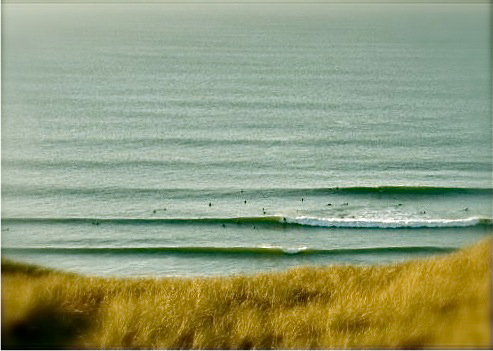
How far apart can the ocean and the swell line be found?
9cm

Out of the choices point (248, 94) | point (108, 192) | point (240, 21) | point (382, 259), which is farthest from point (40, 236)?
point (240, 21)

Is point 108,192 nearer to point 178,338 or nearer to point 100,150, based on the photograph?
point 100,150

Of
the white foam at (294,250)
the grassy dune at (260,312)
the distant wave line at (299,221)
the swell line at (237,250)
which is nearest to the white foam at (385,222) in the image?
the distant wave line at (299,221)

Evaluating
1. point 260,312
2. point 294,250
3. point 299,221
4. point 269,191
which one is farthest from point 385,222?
point 260,312

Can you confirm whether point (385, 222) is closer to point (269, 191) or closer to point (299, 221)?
point (299, 221)

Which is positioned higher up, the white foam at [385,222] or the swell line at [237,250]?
the white foam at [385,222]

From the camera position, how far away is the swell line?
25.7 m

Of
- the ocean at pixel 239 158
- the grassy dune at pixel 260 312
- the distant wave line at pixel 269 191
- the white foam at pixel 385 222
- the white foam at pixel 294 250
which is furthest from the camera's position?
the distant wave line at pixel 269 191

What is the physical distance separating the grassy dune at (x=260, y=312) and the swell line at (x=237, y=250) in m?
14.7

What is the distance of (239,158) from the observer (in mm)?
41500

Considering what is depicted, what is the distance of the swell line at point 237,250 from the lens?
25688 millimetres

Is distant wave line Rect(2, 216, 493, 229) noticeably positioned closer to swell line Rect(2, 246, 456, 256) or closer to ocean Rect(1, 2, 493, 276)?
ocean Rect(1, 2, 493, 276)

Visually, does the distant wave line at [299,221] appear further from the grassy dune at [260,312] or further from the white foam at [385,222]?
the grassy dune at [260,312]

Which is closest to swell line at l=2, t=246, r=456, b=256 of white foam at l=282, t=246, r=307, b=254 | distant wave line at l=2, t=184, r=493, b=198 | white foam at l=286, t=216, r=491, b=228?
white foam at l=282, t=246, r=307, b=254
